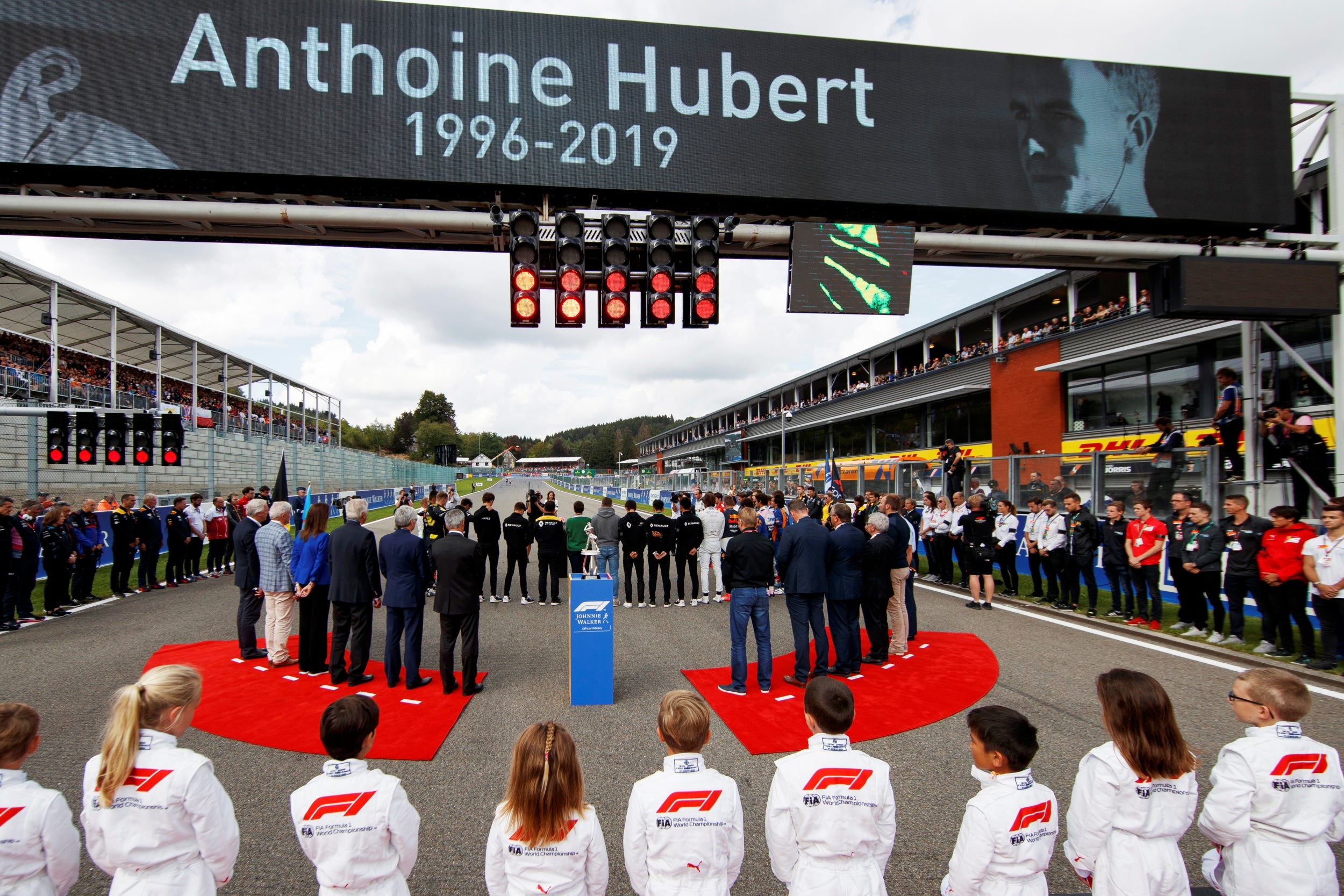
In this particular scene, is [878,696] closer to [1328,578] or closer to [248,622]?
[1328,578]

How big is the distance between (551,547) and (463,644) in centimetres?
486

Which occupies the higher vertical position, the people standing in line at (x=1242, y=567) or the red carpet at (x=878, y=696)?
the people standing in line at (x=1242, y=567)

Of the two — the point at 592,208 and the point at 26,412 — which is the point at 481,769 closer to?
the point at 592,208

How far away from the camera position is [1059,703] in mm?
5703

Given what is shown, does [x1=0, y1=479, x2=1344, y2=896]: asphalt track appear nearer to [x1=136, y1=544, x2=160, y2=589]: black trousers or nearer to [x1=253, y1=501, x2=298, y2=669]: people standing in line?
[x1=253, y1=501, x2=298, y2=669]: people standing in line

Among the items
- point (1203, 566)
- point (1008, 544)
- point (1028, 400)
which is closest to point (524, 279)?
point (1203, 566)

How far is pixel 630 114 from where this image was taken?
6961 millimetres

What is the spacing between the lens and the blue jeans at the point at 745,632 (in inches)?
242

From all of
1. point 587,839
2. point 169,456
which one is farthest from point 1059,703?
point 169,456

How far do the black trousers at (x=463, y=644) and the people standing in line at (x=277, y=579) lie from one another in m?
2.09

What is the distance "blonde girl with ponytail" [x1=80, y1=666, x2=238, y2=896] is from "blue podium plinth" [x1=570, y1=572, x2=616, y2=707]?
3.66m

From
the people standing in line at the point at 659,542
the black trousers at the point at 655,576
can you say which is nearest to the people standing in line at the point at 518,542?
the black trousers at the point at 655,576

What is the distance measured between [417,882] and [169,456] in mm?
13247

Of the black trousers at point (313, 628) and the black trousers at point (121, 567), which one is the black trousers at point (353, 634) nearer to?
the black trousers at point (313, 628)
